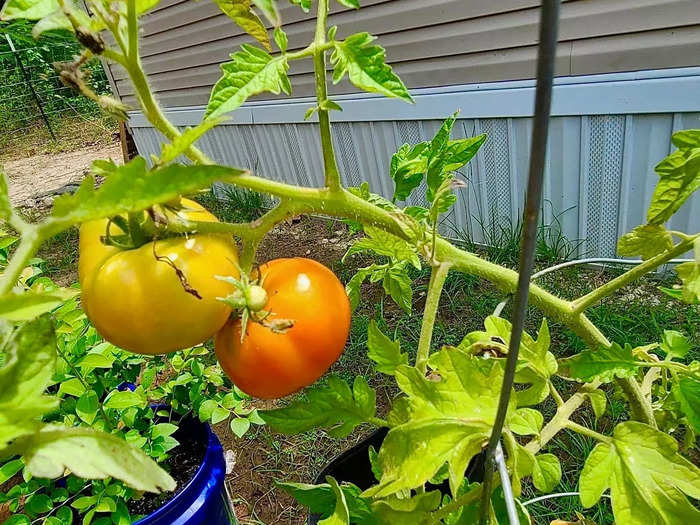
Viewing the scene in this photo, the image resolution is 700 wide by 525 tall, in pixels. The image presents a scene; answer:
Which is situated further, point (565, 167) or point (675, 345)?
point (565, 167)

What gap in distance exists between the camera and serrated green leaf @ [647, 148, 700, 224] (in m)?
0.51

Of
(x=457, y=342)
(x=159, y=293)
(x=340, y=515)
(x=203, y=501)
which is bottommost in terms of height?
(x=457, y=342)

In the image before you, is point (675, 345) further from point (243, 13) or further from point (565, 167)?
point (565, 167)

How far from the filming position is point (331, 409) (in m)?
0.64

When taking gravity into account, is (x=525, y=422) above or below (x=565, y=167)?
above

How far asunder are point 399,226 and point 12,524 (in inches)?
32.0

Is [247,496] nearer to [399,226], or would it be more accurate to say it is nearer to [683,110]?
[399,226]

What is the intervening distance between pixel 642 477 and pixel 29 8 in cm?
65

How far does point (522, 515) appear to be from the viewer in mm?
551

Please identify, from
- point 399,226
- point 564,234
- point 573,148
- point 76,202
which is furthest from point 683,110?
point 76,202

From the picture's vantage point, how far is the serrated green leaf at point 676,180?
1.68 feet

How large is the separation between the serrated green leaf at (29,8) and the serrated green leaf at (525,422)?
1.74 ft

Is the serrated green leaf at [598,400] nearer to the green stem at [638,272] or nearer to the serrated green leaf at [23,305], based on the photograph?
the green stem at [638,272]

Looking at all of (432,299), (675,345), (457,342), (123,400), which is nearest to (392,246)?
(432,299)
